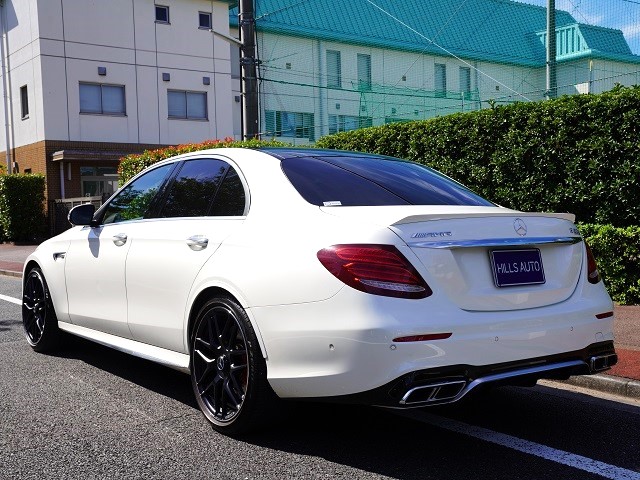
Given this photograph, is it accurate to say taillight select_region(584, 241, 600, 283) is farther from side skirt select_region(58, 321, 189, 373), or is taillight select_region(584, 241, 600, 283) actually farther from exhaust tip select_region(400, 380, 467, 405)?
side skirt select_region(58, 321, 189, 373)

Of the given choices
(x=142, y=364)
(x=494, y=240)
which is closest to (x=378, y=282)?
(x=494, y=240)

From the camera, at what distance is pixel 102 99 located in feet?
93.6

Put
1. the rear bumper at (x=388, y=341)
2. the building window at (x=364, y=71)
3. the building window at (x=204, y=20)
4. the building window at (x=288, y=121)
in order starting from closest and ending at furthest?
the rear bumper at (x=388, y=341)
the building window at (x=288, y=121)
the building window at (x=204, y=20)
the building window at (x=364, y=71)

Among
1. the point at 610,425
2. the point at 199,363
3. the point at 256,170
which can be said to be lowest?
the point at 610,425

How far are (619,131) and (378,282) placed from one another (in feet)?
20.2

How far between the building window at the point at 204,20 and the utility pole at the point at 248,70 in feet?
52.1

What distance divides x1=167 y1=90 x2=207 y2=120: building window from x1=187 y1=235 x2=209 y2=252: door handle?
26.4 m

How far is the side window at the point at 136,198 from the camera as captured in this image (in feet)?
17.9

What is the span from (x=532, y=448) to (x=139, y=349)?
2.55 meters

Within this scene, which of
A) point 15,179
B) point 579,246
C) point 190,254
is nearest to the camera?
point 579,246

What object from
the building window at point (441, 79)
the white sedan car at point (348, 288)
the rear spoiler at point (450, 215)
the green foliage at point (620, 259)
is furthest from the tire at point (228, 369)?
the building window at point (441, 79)

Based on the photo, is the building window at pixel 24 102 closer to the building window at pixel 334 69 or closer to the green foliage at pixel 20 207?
the green foliage at pixel 20 207

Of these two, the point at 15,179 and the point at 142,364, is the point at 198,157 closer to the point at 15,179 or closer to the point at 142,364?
the point at 142,364

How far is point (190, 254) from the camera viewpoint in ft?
15.1
